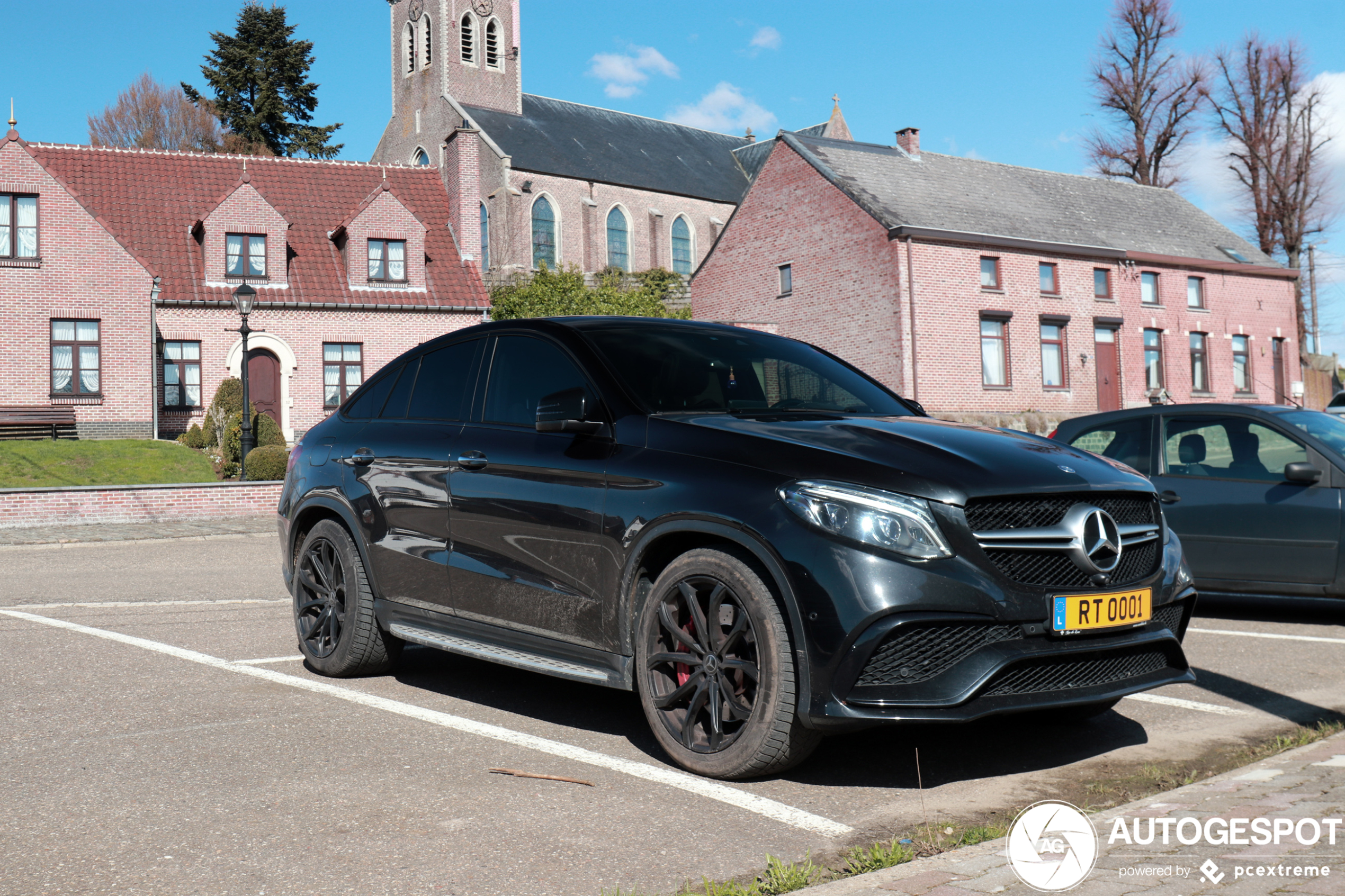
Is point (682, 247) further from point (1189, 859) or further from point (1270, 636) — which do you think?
point (1189, 859)

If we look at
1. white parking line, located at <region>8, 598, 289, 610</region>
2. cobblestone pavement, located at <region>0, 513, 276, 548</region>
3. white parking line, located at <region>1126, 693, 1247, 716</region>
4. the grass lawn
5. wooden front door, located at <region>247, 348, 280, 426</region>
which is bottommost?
white parking line, located at <region>1126, 693, 1247, 716</region>

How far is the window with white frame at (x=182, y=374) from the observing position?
3166cm

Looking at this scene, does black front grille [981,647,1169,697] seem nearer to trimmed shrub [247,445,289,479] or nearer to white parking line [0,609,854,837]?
white parking line [0,609,854,837]

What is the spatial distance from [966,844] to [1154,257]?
3983 centimetres

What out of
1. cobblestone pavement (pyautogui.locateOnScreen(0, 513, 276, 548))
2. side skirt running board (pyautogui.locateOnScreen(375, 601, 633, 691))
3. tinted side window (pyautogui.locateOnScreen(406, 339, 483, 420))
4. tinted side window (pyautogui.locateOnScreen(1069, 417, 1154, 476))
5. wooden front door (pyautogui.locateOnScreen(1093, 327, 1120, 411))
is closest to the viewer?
side skirt running board (pyautogui.locateOnScreen(375, 601, 633, 691))

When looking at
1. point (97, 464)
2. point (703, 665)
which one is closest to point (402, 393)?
point (703, 665)

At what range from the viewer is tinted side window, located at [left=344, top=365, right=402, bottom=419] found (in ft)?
20.0

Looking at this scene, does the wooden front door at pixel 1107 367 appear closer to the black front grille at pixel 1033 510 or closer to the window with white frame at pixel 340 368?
the window with white frame at pixel 340 368

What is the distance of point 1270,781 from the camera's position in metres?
3.80

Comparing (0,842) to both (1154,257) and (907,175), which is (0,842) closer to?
(907,175)

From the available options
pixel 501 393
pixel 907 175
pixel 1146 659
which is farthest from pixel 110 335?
pixel 1146 659

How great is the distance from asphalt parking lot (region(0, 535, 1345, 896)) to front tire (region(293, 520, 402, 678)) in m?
0.12

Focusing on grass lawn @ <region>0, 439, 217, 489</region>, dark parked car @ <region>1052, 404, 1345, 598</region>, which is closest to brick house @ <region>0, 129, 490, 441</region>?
grass lawn @ <region>0, 439, 217, 489</region>

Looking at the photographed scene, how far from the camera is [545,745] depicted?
15.1 feet
